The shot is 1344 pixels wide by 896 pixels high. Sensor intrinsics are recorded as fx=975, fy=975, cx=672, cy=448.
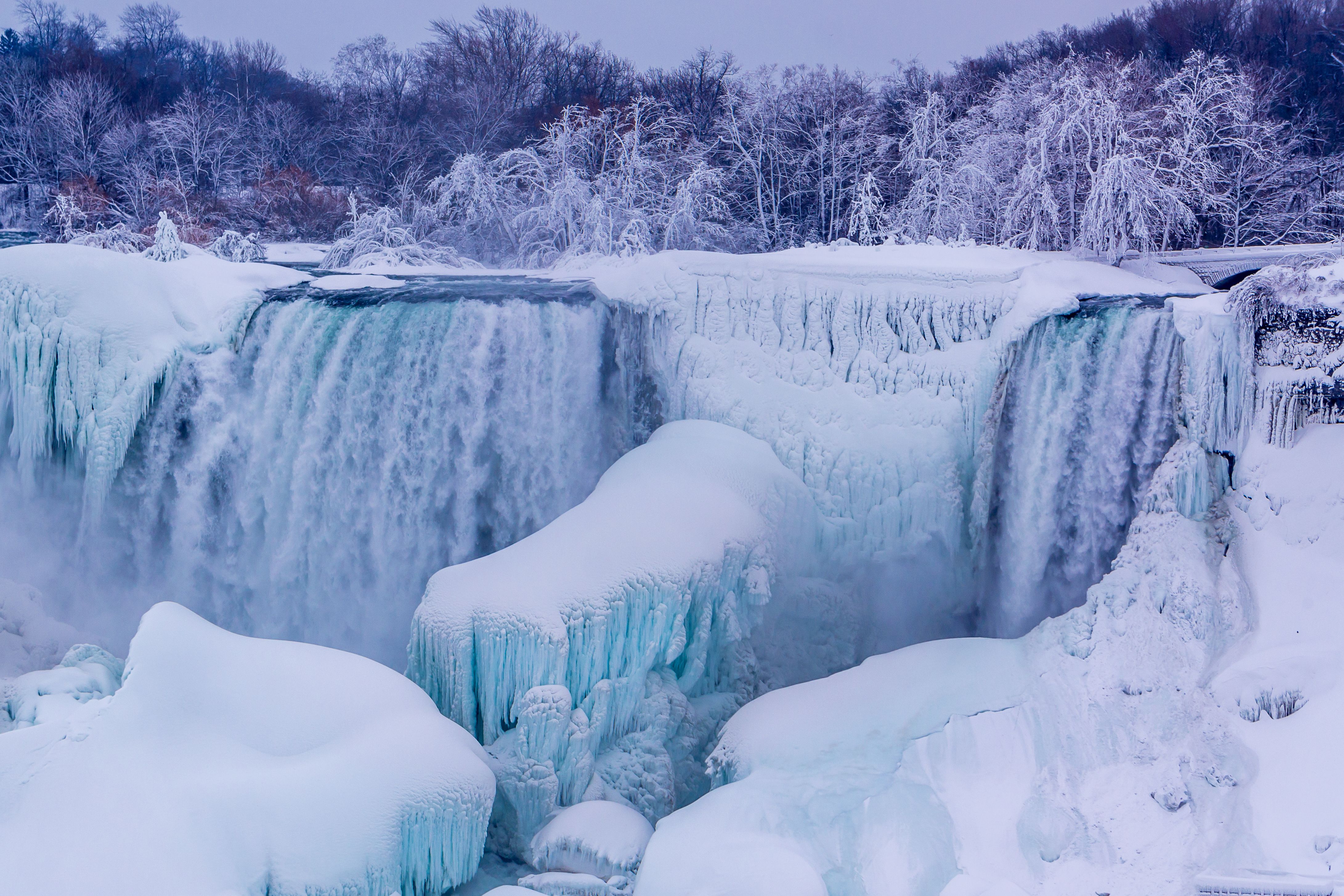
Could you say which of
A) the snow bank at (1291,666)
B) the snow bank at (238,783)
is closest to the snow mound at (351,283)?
the snow bank at (238,783)

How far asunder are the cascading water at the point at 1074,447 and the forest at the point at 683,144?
10.5ft

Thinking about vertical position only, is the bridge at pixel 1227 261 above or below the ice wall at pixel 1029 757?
above

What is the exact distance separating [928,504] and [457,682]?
12.6 feet

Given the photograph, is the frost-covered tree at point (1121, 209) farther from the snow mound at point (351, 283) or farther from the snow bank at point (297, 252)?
the snow bank at point (297, 252)

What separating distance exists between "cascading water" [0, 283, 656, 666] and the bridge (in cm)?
545

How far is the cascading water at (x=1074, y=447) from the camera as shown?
22.2 feet

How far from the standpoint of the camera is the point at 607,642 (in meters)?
5.84

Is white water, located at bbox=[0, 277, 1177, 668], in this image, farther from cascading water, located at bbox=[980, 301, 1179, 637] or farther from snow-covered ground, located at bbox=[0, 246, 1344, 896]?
cascading water, located at bbox=[980, 301, 1179, 637]

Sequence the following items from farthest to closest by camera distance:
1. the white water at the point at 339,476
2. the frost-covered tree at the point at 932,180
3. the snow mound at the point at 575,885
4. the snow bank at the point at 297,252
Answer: the snow bank at the point at 297,252
the frost-covered tree at the point at 932,180
the white water at the point at 339,476
the snow mound at the point at 575,885

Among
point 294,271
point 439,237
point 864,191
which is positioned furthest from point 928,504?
point 439,237

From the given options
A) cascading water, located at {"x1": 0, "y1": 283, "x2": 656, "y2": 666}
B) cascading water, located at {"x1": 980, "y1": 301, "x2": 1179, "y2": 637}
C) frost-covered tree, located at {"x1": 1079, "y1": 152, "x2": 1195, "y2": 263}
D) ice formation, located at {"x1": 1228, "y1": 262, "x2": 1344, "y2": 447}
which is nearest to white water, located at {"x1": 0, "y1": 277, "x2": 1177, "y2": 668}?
cascading water, located at {"x1": 0, "y1": 283, "x2": 656, "y2": 666}

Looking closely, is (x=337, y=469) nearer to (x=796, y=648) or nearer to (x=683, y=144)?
(x=796, y=648)

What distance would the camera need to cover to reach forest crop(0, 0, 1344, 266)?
13477 millimetres

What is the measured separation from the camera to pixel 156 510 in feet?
26.5
